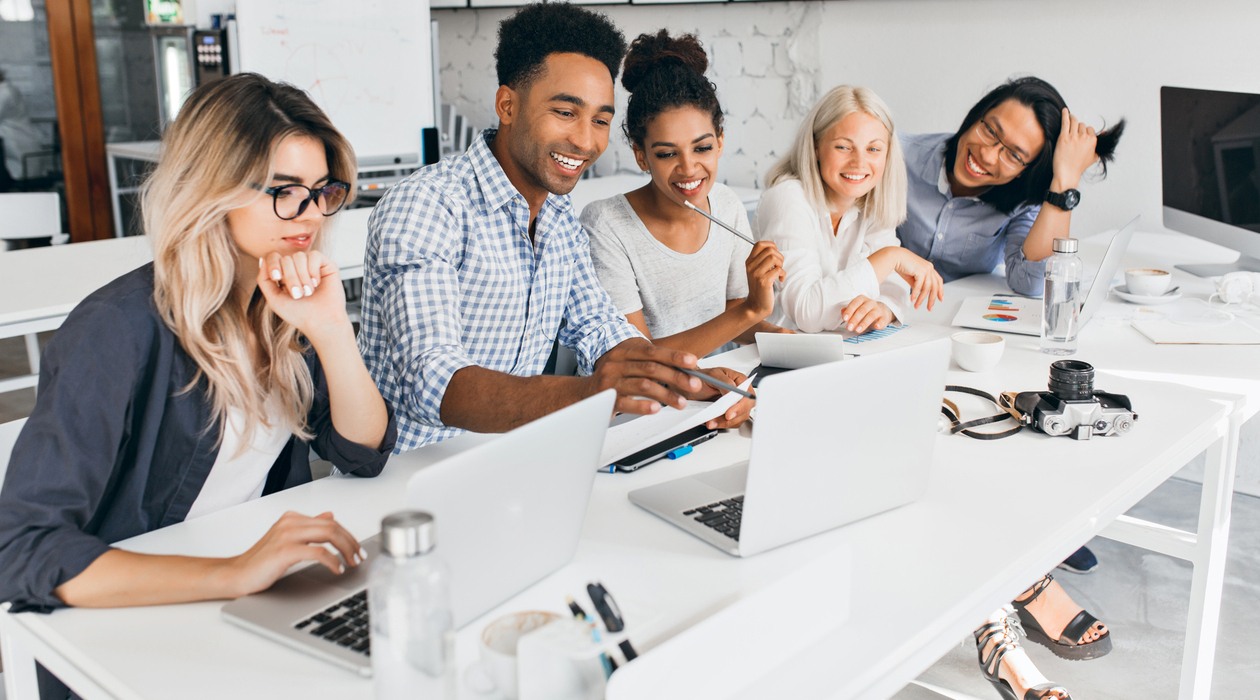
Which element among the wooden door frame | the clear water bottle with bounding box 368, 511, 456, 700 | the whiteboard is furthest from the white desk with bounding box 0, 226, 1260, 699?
the wooden door frame

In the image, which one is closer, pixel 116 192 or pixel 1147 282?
pixel 1147 282

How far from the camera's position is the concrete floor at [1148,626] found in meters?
1.89

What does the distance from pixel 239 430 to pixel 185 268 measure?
197mm

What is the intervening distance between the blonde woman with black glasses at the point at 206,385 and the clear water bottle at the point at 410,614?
31cm

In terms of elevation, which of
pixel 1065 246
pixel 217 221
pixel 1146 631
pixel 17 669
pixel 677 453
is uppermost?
pixel 217 221

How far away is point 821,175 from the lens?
7.38 ft

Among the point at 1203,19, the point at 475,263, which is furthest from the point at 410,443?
the point at 1203,19

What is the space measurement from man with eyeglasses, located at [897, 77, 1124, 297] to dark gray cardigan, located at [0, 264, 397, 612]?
5.93 feet

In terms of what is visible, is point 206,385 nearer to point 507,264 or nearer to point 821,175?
point 507,264

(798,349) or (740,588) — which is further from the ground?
(798,349)

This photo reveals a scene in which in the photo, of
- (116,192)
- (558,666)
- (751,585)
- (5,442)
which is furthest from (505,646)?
(116,192)

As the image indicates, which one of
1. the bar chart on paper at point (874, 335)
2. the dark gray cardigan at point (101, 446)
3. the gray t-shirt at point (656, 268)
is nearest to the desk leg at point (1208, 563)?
the bar chart on paper at point (874, 335)

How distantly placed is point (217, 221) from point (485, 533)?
1.66 feet

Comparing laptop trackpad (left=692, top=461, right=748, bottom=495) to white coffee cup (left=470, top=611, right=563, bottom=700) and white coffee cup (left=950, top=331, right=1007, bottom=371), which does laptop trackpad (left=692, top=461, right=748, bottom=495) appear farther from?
white coffee cup (left=950, top=331, right=1007, bottom=371)
